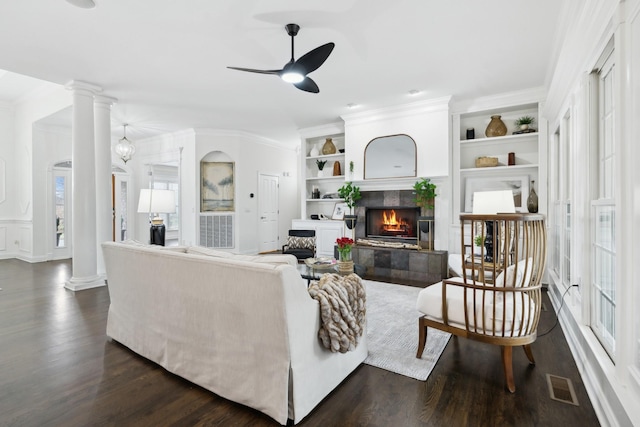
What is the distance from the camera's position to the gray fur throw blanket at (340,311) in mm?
1833

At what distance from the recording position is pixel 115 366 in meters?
2.28

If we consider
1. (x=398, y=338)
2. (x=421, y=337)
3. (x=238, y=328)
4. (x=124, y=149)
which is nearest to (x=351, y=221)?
(x=398, y=338)

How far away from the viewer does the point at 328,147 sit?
6.43m

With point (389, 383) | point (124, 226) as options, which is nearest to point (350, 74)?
point (389, 383)

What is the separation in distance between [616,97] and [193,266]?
8.06 feet

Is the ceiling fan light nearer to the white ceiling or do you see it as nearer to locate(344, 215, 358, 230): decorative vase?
the white ceiling

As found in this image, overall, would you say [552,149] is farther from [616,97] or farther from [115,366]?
[115,366]

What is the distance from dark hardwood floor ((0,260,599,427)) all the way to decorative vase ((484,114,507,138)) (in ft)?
10.0

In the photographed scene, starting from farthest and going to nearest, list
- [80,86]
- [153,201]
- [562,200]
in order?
1. [153,201]
2. [80,86]
3. [562,200]

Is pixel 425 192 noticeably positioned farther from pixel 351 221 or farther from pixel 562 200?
pixel 562 200

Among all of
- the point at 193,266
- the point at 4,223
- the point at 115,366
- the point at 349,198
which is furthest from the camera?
the point at 4,223

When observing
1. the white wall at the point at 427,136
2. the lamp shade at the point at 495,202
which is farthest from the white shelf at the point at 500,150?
the lamp shade at the point at 495,202

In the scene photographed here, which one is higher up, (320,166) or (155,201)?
(320,166)

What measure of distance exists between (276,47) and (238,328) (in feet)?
9.26
